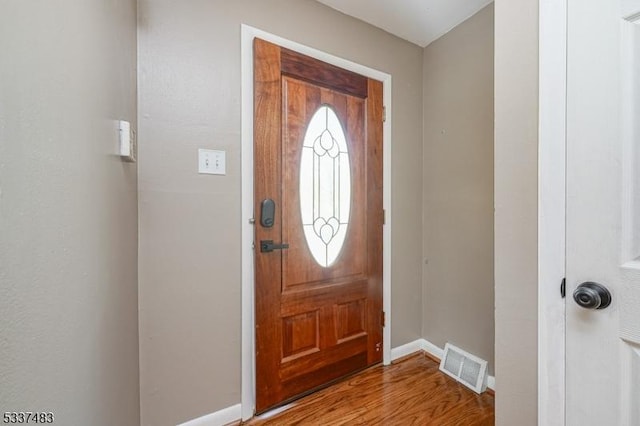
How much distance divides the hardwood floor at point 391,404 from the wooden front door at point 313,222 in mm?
82

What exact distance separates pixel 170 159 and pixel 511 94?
1.44 m

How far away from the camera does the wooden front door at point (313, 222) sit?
4.98ft

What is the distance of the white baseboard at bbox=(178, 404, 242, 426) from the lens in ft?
4.53

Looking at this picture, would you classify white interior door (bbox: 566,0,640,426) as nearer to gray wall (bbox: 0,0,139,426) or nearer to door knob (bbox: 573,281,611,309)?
door knob (bbox: 573,281,611,309)

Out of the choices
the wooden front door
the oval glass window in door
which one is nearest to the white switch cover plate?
the wooden front door

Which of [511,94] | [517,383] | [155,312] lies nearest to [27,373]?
[155,312]

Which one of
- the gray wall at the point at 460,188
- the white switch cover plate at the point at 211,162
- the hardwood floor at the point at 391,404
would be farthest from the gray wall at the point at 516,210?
the white switch cover plate at the point at 211,162

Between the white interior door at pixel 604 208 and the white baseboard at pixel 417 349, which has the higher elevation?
the white interior door at pixel 604 208

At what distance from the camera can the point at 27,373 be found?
1.32 feet

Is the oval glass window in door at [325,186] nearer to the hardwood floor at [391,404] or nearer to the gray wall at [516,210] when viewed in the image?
the hardwood floor at [391,404]

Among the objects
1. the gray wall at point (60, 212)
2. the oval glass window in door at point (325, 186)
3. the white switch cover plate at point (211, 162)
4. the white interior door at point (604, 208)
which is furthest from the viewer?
the oval glass window in door at point (325, 186)

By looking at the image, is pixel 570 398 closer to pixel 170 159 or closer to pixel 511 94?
pixel 511 94

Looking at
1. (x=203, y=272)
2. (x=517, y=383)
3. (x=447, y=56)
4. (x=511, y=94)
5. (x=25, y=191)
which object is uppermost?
(x=447, y=56)

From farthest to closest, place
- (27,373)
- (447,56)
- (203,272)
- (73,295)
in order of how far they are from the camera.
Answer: (447,56) → (203,272) → (73,295) → (27,373)
